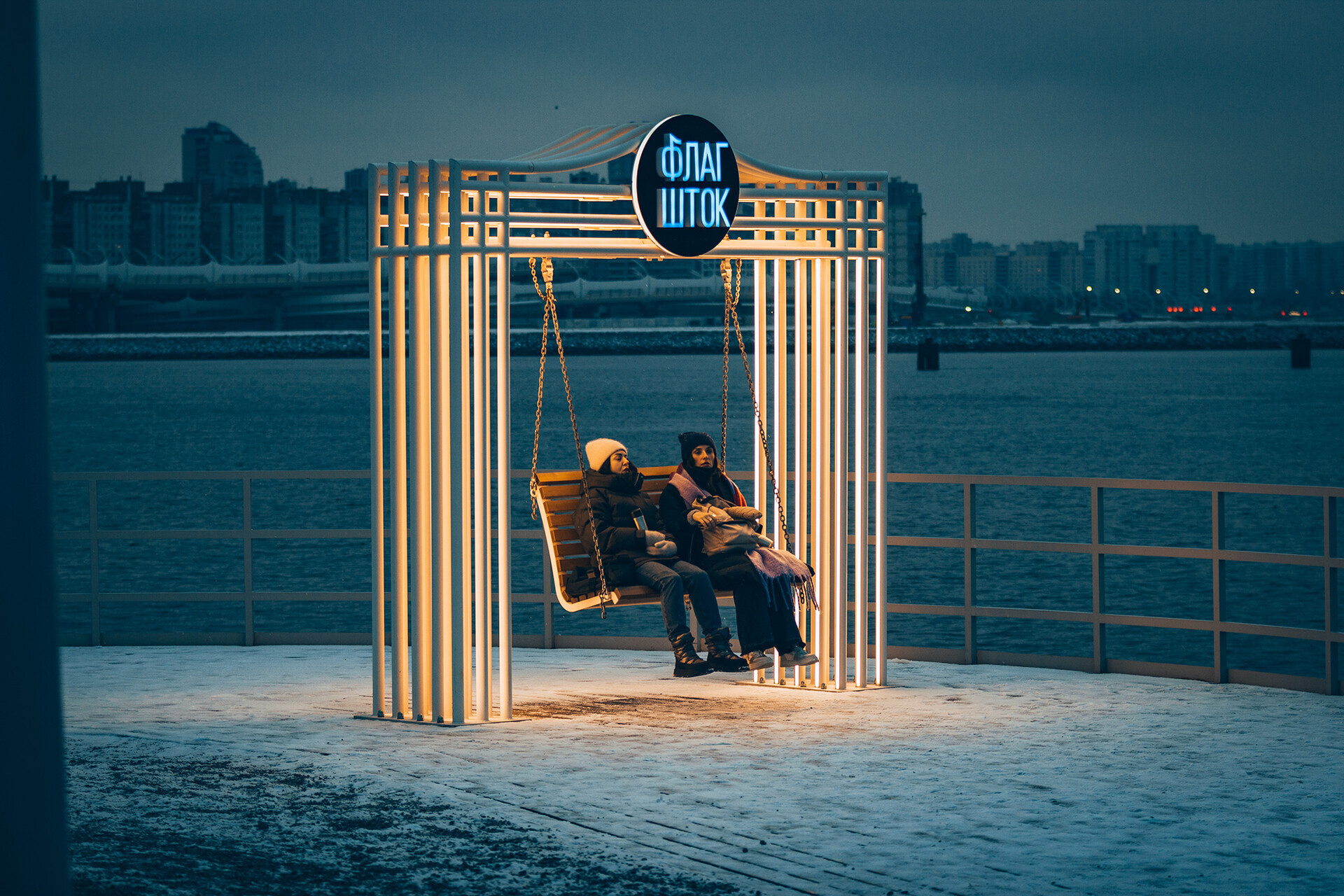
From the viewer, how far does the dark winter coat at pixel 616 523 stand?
7926mm

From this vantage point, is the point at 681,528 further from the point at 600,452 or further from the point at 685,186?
the point at 685,186

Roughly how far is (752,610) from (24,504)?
5299 mm

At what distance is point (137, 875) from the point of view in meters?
4.91

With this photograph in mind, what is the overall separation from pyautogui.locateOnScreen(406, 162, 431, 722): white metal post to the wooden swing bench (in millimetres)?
589

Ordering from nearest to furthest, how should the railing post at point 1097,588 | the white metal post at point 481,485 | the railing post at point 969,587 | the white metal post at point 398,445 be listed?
the white metal post at point 481,485
the white metal post at point 398,445
the railing post at point 1097,588
the railing post at point 969,587

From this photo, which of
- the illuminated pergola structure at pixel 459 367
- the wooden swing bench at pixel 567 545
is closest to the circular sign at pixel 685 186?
the illuminated pergola structure at pixel 459 367

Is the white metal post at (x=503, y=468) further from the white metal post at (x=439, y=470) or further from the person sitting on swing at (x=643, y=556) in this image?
the person sitting on swing at (x=643, y=556)

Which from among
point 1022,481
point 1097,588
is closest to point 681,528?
point 1022,481

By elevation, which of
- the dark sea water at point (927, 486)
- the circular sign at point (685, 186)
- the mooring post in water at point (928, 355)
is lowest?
the dark sea water at point (927, 486)

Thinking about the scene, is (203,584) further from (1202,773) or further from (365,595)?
(1202,773)

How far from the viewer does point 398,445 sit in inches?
298

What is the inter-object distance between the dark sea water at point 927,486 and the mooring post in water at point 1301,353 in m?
11.5

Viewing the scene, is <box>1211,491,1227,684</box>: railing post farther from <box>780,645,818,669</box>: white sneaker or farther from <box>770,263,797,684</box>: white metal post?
<box>770,263,797,684</box>: white metal post

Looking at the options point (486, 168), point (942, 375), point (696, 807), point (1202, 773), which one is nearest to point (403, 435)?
point (486, 168)
